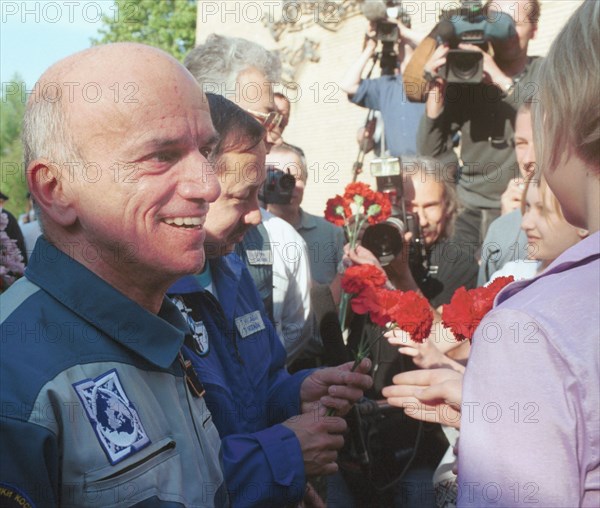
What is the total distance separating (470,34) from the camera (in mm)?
4008

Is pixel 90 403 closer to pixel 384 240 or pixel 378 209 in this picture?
pixel 384 240

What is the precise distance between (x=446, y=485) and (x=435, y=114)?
7.39 feet

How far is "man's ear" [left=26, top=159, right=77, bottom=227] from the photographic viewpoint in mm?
1273

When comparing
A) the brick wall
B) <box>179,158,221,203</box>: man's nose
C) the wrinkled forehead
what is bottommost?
the brick wall

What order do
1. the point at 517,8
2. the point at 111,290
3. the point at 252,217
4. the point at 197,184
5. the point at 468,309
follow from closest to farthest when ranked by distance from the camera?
1. the point at 111,290
2. the point at 197,184
3. the point at 468,309
4. the point at 252,217
5. the point at 517,8

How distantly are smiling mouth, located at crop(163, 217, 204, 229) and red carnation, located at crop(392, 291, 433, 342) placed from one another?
1046 mm

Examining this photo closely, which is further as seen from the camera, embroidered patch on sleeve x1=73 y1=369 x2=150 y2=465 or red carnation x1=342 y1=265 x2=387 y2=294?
red carnation x1=342 y1=265 x2=387 y2=294

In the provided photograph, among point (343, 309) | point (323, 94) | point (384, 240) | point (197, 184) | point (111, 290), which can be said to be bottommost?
point (323, 94)

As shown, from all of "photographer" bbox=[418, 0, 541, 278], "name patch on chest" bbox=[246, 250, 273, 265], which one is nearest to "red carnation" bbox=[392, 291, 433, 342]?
"name patch on chest" bbox=[246, 250, 273, 265]

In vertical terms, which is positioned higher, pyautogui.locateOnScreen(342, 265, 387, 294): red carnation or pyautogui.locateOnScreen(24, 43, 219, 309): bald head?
pyautogui.locateOnScreen(24, 43, 219, 309): bald head

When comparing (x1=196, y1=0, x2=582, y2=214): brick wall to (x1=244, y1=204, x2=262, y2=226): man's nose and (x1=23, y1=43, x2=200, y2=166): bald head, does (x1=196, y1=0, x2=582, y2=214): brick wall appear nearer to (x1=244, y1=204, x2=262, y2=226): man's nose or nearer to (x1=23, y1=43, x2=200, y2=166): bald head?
(x1=244, y1=204, x2=262, y2=226): man's nose

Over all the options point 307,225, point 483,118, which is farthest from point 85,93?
point 483,118

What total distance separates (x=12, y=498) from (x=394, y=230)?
2.36m

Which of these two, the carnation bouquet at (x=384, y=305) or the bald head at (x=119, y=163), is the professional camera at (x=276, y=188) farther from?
the bald head at (x=119, y=163)
